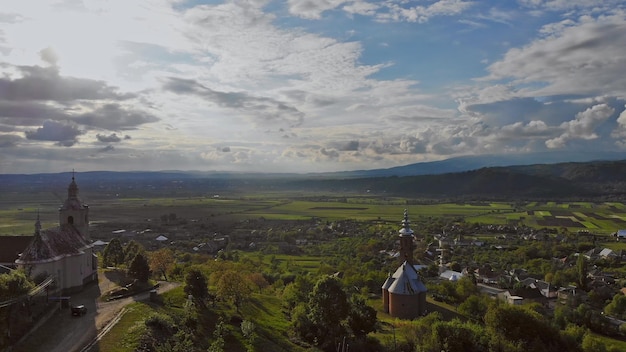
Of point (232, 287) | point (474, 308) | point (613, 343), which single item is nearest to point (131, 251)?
point (232, 287)

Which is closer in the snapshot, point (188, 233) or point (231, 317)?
point (231, 317)

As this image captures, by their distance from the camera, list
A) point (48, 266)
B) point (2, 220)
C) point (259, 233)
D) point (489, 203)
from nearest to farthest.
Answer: point (48, 266) → point (2, 220) → point (259, 233) → point (489, 203)

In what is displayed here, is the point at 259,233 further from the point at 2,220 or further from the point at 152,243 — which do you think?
the point at 2,220

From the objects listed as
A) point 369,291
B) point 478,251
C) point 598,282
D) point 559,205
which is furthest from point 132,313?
point 559,205

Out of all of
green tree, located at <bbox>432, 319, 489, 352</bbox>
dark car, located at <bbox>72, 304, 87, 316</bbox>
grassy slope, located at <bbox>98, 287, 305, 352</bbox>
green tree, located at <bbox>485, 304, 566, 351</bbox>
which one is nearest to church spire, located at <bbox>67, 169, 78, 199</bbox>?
grassy slope, located at <bbox>98, 287, 305, 352</bbox>

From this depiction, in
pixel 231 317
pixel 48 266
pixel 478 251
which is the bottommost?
pixel 478 251

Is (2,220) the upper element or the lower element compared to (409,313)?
upper

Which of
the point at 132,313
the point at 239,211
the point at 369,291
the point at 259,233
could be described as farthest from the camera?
the point at 239,211

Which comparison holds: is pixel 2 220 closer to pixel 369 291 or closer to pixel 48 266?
pixel 48 266
